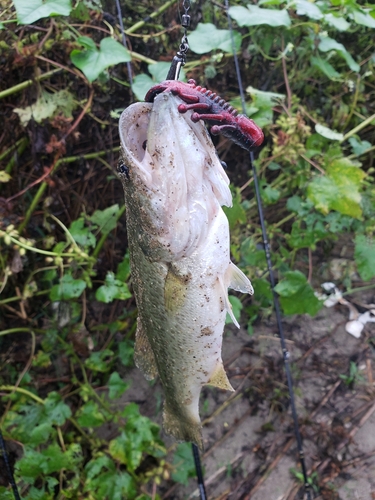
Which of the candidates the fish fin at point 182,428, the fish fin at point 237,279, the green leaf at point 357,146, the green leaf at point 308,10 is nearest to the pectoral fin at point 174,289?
the fish fin at point 237,279

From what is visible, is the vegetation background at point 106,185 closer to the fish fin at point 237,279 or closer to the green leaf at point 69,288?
the green leaf at point 69,288

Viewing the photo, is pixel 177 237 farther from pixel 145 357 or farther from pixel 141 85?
pixel 141 85

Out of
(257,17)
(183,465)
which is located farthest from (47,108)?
(183,465)

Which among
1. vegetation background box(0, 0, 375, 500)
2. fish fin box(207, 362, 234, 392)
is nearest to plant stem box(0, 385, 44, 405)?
vegetation background box(0, 0, 375, 500)

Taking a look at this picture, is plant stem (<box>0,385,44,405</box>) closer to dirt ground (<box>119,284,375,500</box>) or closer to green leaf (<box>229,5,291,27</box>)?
dirt ground (<box>119,284,375,500</box>)

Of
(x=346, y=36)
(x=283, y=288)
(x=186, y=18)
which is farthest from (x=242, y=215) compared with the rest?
(x=346, y=36)

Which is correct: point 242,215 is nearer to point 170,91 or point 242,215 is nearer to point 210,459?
point 170,91
